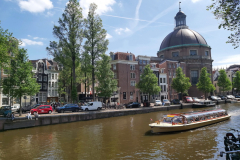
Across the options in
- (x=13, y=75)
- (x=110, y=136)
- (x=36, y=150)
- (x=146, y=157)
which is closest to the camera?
(x=146, y=157)

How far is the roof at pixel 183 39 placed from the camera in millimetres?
96125

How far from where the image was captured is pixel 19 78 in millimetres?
32562

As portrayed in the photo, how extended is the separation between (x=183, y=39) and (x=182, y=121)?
80.8 meters

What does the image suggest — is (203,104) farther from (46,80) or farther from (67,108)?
(46,80)

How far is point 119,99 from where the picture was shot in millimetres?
57625

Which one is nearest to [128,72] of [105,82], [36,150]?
[105,82]

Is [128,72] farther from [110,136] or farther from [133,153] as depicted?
[133,153]

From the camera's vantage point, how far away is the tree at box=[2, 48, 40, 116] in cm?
3200

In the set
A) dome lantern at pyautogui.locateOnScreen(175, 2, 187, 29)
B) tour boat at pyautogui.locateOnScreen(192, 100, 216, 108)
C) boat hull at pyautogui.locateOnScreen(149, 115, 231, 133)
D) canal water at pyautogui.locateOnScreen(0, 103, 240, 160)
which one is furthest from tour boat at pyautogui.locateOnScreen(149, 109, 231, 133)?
dome lantern at pyautogui.locateOnScreen(175, 2, 187, 29)

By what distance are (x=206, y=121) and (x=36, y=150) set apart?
72.3 feet

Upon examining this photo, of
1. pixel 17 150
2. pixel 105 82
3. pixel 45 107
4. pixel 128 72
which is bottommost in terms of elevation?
pixel 17 150

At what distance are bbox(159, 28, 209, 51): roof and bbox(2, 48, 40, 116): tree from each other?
259 feet

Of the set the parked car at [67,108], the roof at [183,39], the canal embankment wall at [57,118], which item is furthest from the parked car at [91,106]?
the roof at [183,39]

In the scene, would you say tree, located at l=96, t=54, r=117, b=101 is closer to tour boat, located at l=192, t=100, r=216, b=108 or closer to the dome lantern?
tour boat, located at l=192, t=100, r=216, b=108
